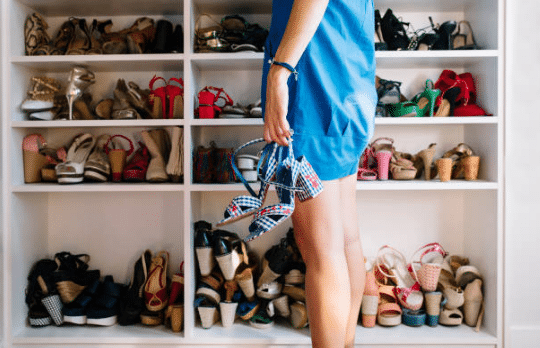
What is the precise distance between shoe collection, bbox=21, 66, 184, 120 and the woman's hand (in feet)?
3.77

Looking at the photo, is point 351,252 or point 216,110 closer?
point 351,252

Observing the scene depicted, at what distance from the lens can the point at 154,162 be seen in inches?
82.3

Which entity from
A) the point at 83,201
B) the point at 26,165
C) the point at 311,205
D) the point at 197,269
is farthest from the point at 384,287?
the point at 26,165

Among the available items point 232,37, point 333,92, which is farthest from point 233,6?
point 333,92

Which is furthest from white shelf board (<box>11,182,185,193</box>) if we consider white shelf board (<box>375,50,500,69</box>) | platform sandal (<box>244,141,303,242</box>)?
white shelf board (<box>375,50,500,69</box>)

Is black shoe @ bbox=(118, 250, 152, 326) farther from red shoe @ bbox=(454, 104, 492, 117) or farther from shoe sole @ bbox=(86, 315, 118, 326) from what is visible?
red shoe @ bbox=(454, 104, 492, 117)

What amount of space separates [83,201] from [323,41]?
175 cm

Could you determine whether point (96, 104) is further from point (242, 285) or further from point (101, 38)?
point (242, 285)

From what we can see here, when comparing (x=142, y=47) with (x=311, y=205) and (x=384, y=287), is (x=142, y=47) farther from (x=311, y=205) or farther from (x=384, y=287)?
(x=384, y=287)

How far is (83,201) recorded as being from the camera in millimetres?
2340

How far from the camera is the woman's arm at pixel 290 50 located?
953 mm

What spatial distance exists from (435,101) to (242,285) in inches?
48.5

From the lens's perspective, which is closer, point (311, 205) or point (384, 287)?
point (311, 205)

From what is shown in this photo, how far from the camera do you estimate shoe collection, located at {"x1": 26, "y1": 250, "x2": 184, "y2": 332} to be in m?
2.01
